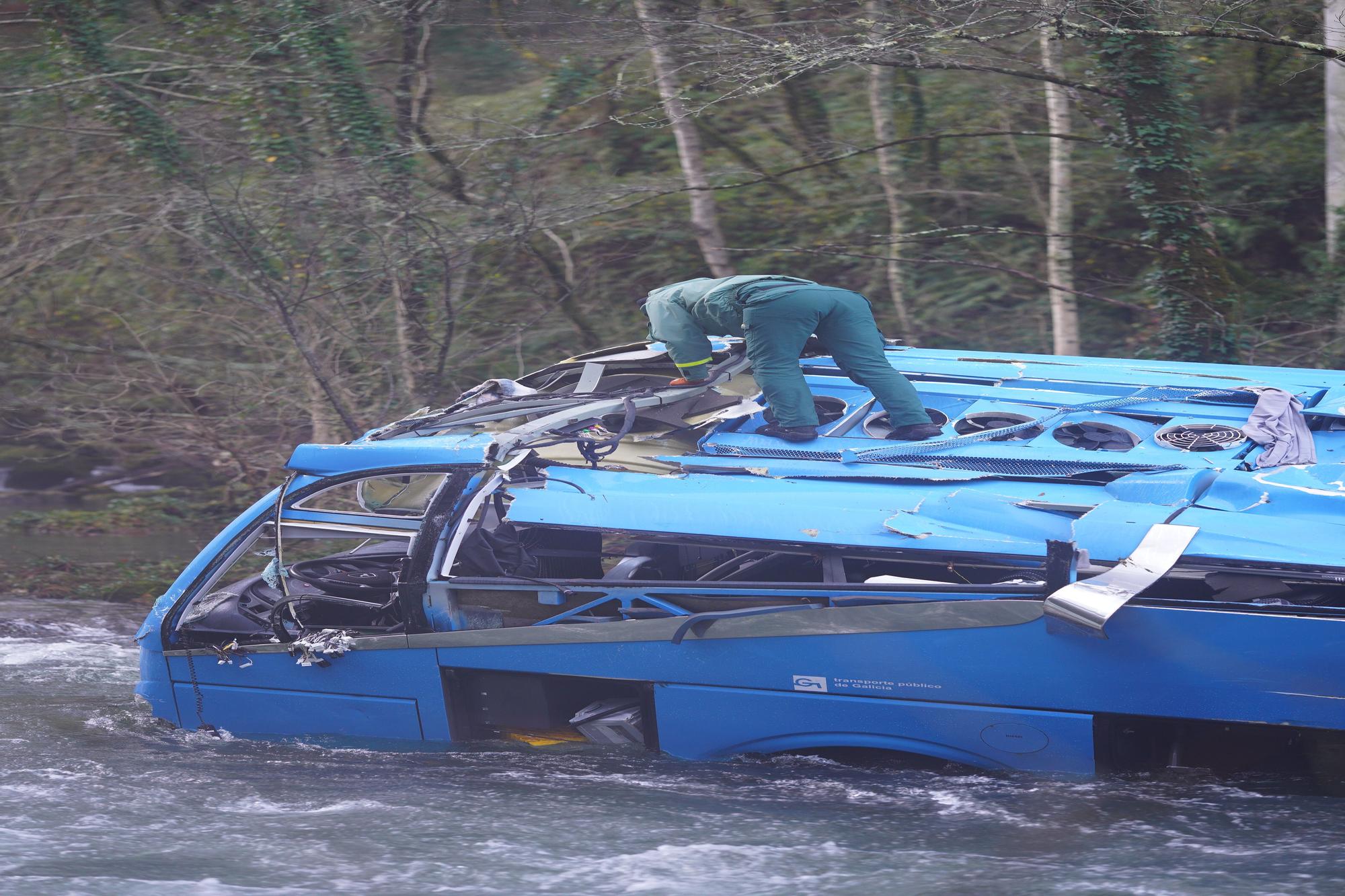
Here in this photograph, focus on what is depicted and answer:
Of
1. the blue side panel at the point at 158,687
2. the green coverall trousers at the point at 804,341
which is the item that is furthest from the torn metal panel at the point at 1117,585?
the blue side panel at the point at 158,687

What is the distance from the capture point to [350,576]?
5.87m

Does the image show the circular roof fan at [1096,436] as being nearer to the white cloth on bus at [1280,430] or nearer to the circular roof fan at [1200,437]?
the circular roof fan at [1200,437]

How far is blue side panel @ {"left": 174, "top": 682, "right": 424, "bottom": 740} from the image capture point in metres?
5.20

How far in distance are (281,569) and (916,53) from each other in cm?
699

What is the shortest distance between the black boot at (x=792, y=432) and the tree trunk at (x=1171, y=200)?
569cm

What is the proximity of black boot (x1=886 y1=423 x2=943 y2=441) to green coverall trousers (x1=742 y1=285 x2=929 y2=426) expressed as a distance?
1.0 inches

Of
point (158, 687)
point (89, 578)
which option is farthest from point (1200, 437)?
point (89, 578)

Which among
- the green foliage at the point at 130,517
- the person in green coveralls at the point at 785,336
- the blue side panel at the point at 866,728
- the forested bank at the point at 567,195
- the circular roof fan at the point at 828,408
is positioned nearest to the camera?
the blue side panel at the point at 866,728

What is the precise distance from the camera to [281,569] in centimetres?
529

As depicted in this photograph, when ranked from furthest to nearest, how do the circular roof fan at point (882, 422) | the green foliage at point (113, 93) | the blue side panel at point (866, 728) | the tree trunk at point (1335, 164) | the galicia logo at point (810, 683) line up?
the green foliage at point (113, 93) < the tree trunk at point (1335, 164) < the circular roof fan at point (882, 422) < the galicia logo at point (810, 683) < the blue side panel at point (866, 728)

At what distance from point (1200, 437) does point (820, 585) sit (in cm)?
223

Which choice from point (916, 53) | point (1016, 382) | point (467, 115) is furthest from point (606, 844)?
point (467, 115)

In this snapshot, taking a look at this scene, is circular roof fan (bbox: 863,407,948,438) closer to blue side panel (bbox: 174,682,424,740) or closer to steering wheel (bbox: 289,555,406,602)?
steering wheel (bbox: 289,555,406,602)

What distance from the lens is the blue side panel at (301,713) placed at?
520cm
